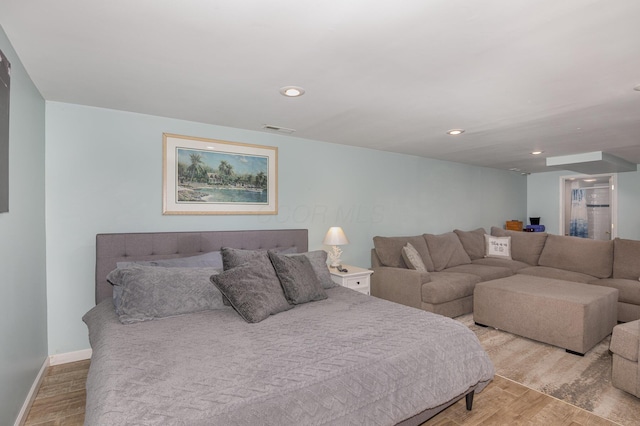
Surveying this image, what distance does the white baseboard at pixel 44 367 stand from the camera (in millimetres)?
2129

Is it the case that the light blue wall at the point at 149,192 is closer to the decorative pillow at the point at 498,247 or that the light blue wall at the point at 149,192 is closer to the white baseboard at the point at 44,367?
the white baseboard at the point at 44,367

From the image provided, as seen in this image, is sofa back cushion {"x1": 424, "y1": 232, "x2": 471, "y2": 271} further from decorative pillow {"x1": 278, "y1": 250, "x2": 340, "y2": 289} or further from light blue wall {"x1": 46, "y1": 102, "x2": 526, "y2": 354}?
decorative pillow {"x1": 278, "y1": 250, "x2": 340, "y2": 289}

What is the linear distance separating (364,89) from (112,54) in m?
1.68

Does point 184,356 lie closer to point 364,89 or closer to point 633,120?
point 364,89

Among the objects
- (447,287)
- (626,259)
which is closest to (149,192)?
(447,287)

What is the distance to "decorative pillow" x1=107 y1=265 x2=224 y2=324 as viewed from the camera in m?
2.27

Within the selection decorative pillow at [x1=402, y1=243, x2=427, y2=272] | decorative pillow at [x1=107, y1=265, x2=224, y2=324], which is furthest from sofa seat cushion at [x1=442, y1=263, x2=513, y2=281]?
decorative pillow at [x1=107, y1=265, x2=224, y2=324]

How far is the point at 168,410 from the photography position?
1.27 m

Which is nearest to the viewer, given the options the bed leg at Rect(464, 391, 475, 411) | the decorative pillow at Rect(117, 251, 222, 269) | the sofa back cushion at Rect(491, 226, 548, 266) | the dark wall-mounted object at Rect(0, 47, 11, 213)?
the dark wall-mounted object at Rect(0, 47, 11, 213)

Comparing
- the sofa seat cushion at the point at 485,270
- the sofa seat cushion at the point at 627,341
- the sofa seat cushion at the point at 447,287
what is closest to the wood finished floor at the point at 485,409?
the sofa seat cushion at the point at 627,341

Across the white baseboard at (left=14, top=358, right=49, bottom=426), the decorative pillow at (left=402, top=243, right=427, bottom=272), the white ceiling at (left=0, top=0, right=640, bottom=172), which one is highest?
the white ceiling at (left=0, top=0, right=640, bottom=172)

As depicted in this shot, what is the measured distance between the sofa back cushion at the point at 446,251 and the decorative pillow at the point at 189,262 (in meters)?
3.22

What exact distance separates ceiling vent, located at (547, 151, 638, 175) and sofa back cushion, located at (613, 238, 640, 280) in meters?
1.28

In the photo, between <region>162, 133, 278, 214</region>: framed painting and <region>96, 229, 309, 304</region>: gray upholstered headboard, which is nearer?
<region>96, 229, 309, 304</region>: gray upholstered headboard
